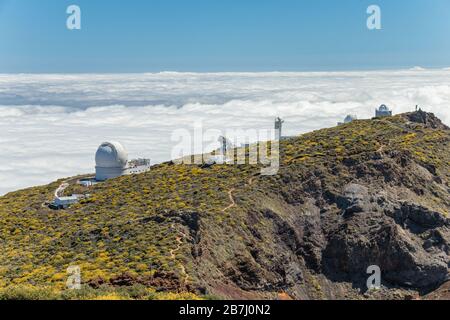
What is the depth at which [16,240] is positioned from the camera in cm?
2977

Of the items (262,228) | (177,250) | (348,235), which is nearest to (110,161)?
(262,228)

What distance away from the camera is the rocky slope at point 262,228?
2277 centimetres

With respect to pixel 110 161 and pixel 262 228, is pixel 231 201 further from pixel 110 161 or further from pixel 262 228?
pixel 110 161

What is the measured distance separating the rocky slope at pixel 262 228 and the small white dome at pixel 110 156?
3884 millimetres

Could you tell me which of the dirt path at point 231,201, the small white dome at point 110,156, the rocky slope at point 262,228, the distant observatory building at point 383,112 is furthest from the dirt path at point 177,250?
the distant observatory building at point 383,112

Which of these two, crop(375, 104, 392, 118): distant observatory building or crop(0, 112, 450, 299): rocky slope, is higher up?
crop(375, 104, 392, 118): distant observatory building

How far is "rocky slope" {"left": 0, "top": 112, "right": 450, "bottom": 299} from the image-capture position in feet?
74.7

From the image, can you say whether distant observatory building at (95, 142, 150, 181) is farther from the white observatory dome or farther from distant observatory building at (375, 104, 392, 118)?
distant observatory building at (375, 104, 392, 118)

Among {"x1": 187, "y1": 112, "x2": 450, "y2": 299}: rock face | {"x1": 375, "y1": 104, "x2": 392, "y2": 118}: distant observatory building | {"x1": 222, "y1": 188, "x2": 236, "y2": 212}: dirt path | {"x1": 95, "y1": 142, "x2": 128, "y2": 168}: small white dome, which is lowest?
{"x1": 187, "y1": 112, "x2": 450, "y2": 299}: rock face

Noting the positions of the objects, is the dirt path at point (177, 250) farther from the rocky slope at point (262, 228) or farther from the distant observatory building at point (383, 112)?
the distant observatory building at point (383, 112)

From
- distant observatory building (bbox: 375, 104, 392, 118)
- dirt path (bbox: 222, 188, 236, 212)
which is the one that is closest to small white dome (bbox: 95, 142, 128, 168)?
dirt path (bbox: 222, 188, 236, 212)

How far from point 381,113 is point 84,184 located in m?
37.9
